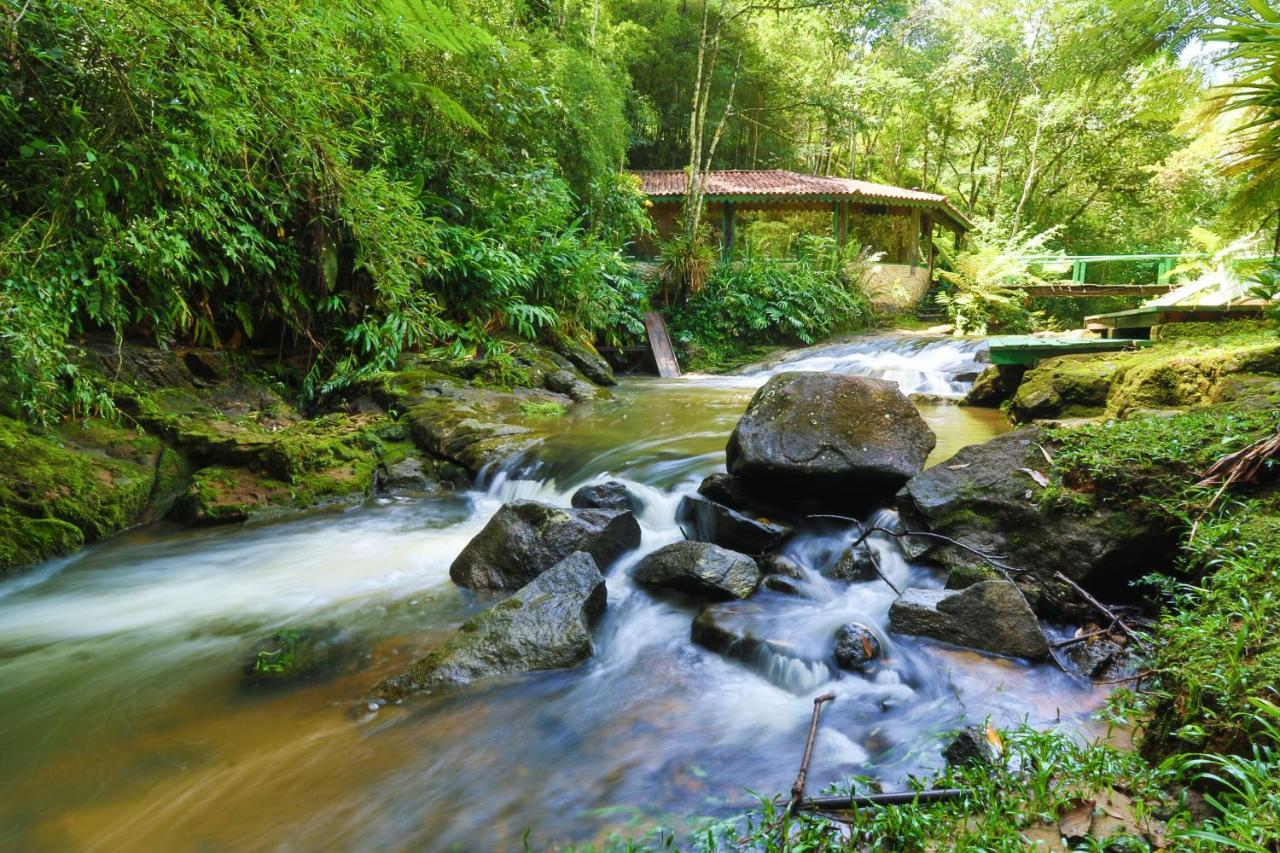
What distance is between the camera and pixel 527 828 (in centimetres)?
246

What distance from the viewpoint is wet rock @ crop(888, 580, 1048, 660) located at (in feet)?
10.7

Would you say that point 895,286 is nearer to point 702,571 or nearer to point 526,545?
point 702,571

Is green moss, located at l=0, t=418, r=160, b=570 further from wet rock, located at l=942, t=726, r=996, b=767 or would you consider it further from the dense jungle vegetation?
wet rock, located at l=942, t=726, r=996, b=767

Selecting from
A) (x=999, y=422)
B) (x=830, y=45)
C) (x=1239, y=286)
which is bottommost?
(x=999, y=422)

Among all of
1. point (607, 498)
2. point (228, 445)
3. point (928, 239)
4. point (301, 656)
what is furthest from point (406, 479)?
point (928, 239)

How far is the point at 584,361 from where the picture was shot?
11.6 meters

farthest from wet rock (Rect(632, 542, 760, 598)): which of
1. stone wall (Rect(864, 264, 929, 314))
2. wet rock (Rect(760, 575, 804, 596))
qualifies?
stone wall (Rect(864, 264, 929, 314))

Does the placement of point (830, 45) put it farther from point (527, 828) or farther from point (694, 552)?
point (527, 828)

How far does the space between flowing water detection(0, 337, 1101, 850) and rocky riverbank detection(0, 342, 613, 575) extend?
450mm

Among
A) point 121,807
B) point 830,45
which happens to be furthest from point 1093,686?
point 830,45

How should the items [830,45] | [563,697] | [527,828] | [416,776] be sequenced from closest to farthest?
[527,828], [416,776], [563,697], [830,45]

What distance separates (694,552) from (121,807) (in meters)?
2.95

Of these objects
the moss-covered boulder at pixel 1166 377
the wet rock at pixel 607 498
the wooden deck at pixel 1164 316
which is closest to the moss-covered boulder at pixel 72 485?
the wet rock at pixel 607 498

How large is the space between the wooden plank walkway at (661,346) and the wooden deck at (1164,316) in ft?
24.1
